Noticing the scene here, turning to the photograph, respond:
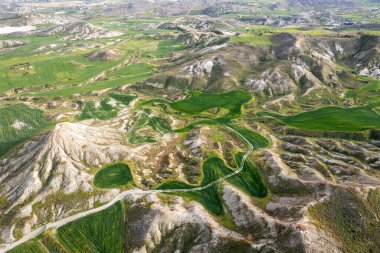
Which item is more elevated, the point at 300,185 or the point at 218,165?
the point at 300,185

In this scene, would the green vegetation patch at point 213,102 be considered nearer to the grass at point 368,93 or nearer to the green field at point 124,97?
the green field at point 124,97

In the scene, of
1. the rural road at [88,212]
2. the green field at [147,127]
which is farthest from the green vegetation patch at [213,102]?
the rural road at [88,212]

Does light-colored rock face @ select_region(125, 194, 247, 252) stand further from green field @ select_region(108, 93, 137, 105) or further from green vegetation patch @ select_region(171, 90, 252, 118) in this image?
green field @ select_region(108, 93, 137, 105)

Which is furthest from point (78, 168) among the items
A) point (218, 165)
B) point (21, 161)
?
point (218, 165)

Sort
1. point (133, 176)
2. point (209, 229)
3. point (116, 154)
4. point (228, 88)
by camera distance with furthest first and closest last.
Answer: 1. point (228, 88)
2. point (116, 154)
3. point (133, 176)
4. point (209, 229)

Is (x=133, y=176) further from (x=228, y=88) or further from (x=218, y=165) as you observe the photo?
(x=228, y=88)

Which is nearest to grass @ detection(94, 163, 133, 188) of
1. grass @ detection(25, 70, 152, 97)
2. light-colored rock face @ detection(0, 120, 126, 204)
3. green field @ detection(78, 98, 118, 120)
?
light-colored rock face @ detection(0, 120, 126, 204)
